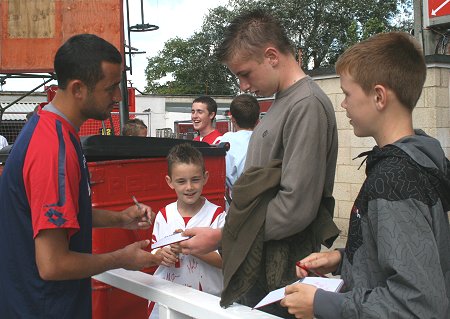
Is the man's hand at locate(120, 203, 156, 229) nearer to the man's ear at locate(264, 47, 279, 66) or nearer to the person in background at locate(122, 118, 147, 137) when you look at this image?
the man's ear at locate(264, 47, 279, 66)

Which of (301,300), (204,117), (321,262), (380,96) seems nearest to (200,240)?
(321,262)

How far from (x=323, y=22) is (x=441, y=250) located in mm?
52667

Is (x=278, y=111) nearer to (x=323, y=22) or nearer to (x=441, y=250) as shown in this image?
(x=441, y=250)

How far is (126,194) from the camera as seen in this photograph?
10.7 feet

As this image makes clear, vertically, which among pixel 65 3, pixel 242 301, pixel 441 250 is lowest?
pixel 242 301

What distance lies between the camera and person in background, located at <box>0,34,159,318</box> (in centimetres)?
191

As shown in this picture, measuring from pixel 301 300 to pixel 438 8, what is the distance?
26.1 ft

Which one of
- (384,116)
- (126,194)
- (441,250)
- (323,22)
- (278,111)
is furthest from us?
(323,22)

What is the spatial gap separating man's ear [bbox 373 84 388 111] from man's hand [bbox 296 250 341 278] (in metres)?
0.54

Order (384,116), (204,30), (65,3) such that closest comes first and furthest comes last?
1. (384,116)
2. (65,3)
3. (204,30)

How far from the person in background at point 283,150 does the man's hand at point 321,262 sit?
0.22 metres

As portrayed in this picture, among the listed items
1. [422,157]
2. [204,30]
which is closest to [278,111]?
[422,157]

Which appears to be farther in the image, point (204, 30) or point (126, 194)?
point (204, 30)

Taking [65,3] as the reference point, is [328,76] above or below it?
below
